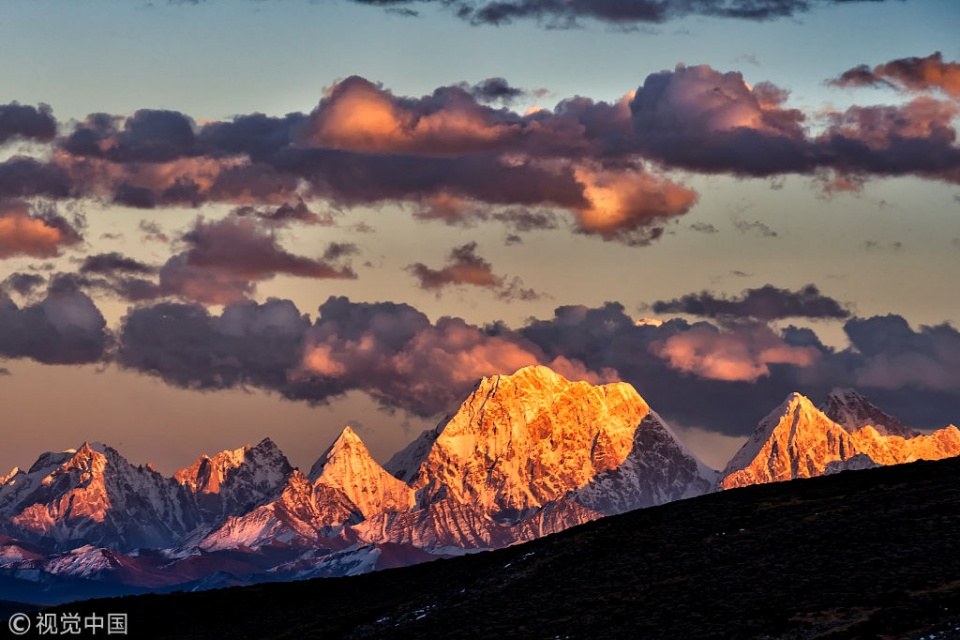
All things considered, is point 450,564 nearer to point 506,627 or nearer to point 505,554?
point 505,554

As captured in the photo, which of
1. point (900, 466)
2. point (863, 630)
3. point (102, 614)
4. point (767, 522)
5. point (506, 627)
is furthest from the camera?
point (102, 614)

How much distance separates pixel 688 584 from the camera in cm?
12112

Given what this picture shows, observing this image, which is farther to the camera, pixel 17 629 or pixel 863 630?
pixel 17 629

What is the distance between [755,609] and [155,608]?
3306 inches

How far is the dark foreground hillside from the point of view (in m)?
105

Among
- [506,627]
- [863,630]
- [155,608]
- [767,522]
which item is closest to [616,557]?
[767,522]

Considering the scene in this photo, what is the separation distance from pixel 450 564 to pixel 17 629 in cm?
4474

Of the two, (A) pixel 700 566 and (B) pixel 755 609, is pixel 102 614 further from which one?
(B) pixel 755 609

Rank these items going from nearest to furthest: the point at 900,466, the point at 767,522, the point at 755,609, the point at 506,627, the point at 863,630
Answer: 1. the point at 863,630
2. the point at 755,609
3. the point at 506,627
4. the point at 767,522
5. the point at 900,466

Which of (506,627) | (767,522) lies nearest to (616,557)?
(767,522)

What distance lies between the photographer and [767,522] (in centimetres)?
13762

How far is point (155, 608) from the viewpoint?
171 metres

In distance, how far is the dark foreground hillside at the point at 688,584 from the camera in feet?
344

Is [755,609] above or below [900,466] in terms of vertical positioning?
below
